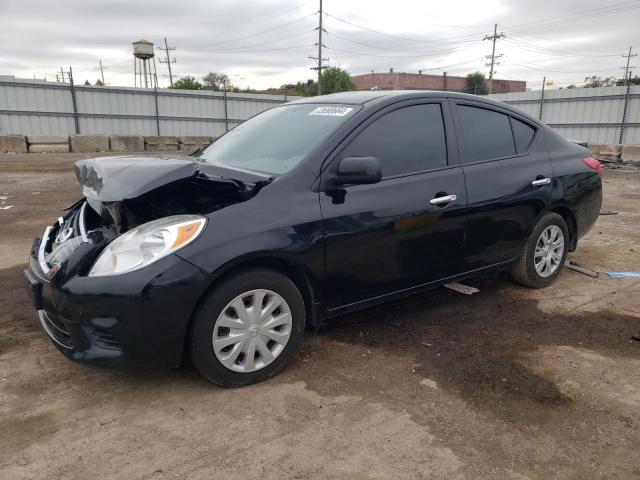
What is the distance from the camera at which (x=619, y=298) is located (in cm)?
444

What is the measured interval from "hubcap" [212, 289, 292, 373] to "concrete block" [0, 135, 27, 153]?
17.5 meters

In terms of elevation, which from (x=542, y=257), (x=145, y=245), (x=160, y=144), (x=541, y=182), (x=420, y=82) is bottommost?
(x=542, y=257)

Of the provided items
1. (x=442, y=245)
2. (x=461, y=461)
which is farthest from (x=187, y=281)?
(x=442, y=245)

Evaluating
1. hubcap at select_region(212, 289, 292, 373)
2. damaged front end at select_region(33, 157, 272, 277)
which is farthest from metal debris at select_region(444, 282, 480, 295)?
damaged front end at select_region(33, 157, 272, 277)

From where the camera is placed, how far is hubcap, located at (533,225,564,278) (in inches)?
178

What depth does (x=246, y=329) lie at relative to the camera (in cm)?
285

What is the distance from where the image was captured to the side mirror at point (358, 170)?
3006 mm

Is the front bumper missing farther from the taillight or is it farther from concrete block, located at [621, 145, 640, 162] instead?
concrete block, located at [621, 145, 640, 162]

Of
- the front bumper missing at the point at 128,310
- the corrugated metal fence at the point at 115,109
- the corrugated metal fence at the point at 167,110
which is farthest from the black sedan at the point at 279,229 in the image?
the corrugated metal fence at the point at 167,110

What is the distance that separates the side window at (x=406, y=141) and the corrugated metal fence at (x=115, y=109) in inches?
712

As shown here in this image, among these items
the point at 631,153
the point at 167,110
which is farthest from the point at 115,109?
the point at 631,153

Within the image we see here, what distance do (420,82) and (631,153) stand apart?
56.9 metres

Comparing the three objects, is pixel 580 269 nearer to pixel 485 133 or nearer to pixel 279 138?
pixel 485 133

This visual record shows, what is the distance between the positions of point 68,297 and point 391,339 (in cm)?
208
